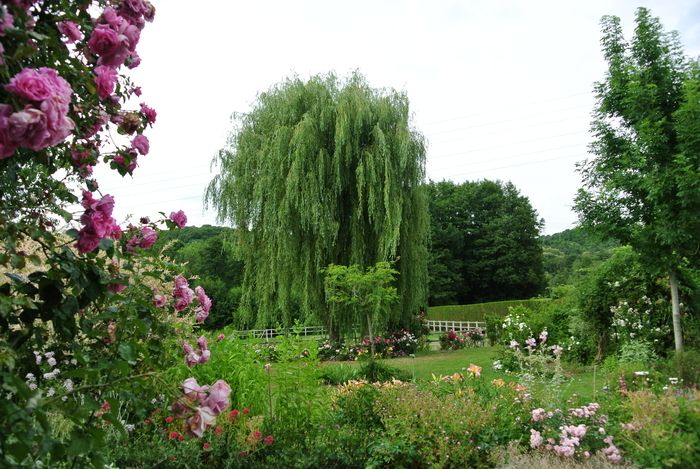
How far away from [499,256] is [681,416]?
3345 centimetres

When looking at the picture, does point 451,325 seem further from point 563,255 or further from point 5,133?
point 5,133

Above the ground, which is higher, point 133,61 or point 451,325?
point 133,61

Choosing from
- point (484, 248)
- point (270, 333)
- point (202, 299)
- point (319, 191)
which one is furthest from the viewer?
point (484, 248)

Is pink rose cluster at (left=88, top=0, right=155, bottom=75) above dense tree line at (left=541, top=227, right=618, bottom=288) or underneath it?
underneath

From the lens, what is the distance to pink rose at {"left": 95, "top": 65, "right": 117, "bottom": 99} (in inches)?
53.6

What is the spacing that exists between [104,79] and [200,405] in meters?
0.91

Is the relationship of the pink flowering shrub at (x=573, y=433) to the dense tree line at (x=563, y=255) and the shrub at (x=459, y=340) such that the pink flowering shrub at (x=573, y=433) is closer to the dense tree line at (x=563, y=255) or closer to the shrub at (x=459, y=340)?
the shrub at (x=459, y=340)

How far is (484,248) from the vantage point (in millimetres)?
35812

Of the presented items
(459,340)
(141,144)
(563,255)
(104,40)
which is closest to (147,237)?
(141,144)

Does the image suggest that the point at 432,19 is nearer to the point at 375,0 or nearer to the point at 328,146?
the point at 375,0

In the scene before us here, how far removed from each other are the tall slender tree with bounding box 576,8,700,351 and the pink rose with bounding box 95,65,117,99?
7.09 metres

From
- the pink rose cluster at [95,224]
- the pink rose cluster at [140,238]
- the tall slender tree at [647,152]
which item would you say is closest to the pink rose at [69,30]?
the pink rose cluster at [95,224]

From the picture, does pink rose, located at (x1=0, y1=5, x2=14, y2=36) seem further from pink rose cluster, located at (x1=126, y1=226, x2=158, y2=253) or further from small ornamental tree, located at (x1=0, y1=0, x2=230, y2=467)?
pink rose cluster, located at (x1=126, y1=226, x2=158, y2=253)

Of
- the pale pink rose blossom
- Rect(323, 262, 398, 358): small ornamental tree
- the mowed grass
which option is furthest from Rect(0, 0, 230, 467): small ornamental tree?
Rect(323, 262, 398, 358): small ornamental tree
